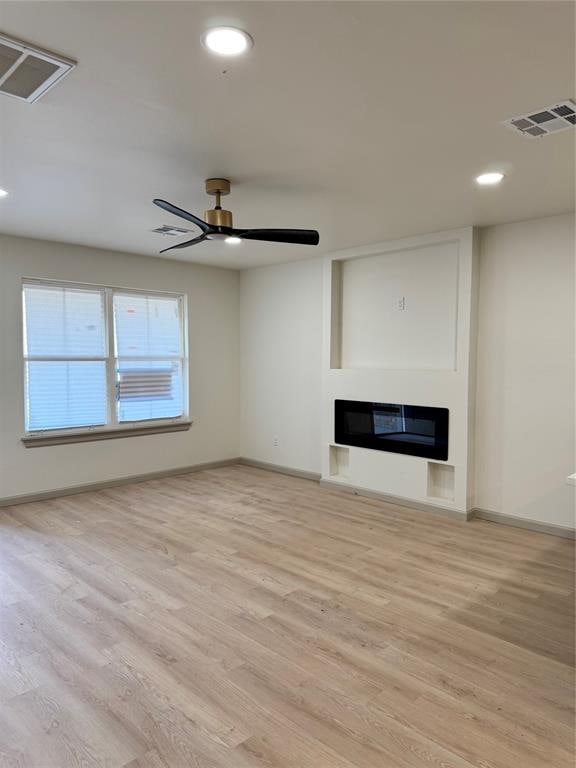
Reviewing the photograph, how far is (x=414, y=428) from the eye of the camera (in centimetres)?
510

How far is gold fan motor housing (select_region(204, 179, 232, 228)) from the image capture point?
3.37 m

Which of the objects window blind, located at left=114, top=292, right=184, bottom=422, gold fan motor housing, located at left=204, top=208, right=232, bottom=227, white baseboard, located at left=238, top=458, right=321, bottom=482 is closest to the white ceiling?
gold fan motor housing, located at left=204, top=208, right=232, bottom=227

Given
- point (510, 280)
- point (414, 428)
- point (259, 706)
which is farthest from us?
point (414, 428)

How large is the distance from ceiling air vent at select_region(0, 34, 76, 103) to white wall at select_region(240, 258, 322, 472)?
13.7ft

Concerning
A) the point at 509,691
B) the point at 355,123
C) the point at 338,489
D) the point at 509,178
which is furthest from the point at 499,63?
the point at 338,489

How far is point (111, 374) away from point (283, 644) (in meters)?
4.01

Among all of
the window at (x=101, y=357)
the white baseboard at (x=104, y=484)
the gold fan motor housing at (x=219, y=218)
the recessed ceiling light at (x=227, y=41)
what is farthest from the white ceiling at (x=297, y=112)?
the white baseboard at (x=104, y=484)

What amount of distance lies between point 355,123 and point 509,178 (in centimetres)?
136

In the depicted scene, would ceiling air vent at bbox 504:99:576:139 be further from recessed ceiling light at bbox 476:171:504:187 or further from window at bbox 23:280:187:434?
window at bbox 23:280:187:434

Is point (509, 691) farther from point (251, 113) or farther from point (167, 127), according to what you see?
point (167, 127)

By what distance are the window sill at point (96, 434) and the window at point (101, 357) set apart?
0.21ft

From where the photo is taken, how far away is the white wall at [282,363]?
6.22 meters

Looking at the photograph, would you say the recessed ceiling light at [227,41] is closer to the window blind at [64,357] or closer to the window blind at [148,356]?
the window blind at [64,357]

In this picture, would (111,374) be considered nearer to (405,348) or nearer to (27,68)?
(405,348)
